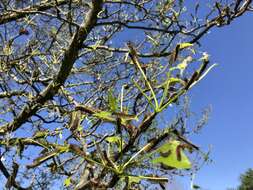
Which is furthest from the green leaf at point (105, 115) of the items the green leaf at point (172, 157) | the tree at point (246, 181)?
the tree at point (246, 181)

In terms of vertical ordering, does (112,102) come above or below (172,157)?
above

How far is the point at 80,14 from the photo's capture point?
5.84 meters

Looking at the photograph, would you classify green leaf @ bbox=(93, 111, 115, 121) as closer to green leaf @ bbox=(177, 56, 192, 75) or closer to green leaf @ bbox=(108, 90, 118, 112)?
green leaf @ bbox=(108, 90, 118, 112)

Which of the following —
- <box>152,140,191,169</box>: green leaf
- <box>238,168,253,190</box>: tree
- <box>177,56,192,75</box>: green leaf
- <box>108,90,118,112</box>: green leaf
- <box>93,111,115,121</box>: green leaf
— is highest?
<box>238,168,253,190</box>: tree

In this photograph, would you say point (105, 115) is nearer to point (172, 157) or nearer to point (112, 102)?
point (112, 102)

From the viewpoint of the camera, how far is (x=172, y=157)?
1.92 feet

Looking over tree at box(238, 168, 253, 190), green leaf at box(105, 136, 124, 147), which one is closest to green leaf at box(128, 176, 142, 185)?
green leaf at box(105, 136, 124, 147)

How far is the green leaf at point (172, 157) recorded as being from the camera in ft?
1.87

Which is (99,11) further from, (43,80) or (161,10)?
(43,80)

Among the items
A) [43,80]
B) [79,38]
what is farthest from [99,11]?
[43,80]

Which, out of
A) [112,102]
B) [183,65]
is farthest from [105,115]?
[183,65]

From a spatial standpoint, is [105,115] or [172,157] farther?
[105,115]

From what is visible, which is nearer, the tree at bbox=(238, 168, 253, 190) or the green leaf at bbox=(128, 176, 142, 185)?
the green leaf at bbox=(128, 176, 142, 185)

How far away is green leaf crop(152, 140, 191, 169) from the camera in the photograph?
569 mm
